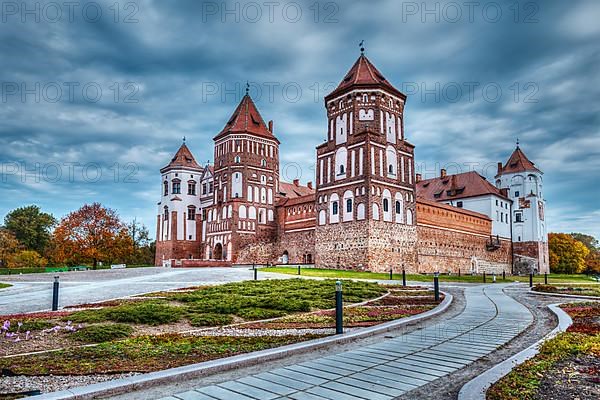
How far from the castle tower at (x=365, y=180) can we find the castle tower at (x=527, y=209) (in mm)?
29777

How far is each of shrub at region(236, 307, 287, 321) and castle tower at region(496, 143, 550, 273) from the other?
6230cm

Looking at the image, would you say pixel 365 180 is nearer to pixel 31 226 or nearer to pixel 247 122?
pixel 247 122

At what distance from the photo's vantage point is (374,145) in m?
41.2

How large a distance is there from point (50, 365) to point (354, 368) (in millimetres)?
4059

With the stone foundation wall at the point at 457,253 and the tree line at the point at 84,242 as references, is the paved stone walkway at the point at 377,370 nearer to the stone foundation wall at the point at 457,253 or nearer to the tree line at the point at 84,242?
the stone foundation wall at the point at 457,253

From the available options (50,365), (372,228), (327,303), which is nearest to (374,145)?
(372,228)

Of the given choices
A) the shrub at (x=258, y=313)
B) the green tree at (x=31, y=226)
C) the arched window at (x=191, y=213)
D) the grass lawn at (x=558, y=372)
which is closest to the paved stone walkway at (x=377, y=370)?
the grass lawn at (x=558, y=372)

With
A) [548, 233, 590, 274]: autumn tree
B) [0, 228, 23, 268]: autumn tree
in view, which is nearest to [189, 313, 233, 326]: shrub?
[0, 228, 23, 268]: autumn tree

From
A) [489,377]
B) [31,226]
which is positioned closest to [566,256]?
[489,377]

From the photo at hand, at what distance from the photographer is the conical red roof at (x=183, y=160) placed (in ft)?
198

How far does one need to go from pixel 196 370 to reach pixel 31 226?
7690 centimetres

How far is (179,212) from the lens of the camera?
58625 mm

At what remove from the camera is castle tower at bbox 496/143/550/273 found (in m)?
64.1

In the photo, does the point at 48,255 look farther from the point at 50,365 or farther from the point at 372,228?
the point at 50,365
